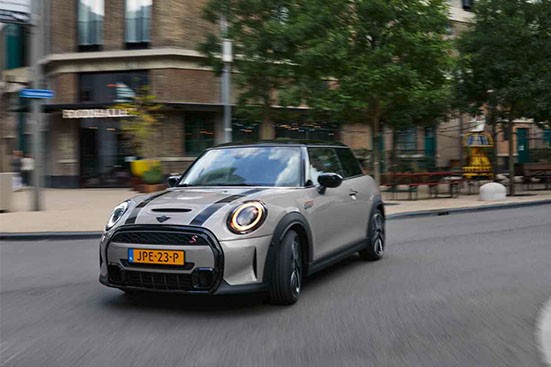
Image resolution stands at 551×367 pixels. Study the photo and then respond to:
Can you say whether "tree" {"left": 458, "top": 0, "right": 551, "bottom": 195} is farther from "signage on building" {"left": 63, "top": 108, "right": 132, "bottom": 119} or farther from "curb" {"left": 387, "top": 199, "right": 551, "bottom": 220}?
"signage on building" {"left": 63, "top": 108, "right": 132, "bottom": 119}

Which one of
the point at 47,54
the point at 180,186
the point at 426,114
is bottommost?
the point at 180,186

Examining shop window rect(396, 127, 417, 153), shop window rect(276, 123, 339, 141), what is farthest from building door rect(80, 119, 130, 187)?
shop window rect(396, 127, 417, 153)

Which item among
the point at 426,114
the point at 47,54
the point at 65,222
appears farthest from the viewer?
the point at 47,54

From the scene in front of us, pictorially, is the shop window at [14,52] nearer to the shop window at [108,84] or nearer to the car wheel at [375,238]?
the shop window at [108,84]

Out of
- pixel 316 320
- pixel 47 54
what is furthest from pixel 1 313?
pixel 47 54

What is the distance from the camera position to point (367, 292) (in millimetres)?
5719

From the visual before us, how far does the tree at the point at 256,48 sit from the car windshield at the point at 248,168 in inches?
464

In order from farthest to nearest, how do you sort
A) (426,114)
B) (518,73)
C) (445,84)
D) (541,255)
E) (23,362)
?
(426,114) < (518,73) < (445,84) < (541,255) < (23,362)

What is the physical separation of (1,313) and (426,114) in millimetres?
17752

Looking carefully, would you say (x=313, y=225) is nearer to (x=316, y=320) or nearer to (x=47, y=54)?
(x=316, y=320)

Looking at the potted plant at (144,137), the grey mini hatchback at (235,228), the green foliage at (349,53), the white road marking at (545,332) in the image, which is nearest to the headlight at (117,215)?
the grey mini hatchback at (235,228)

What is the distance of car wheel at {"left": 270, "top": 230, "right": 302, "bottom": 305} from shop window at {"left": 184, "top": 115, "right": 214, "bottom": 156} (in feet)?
68.3

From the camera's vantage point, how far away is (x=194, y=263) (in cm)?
468

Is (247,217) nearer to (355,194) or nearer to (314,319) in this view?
(314,319)
